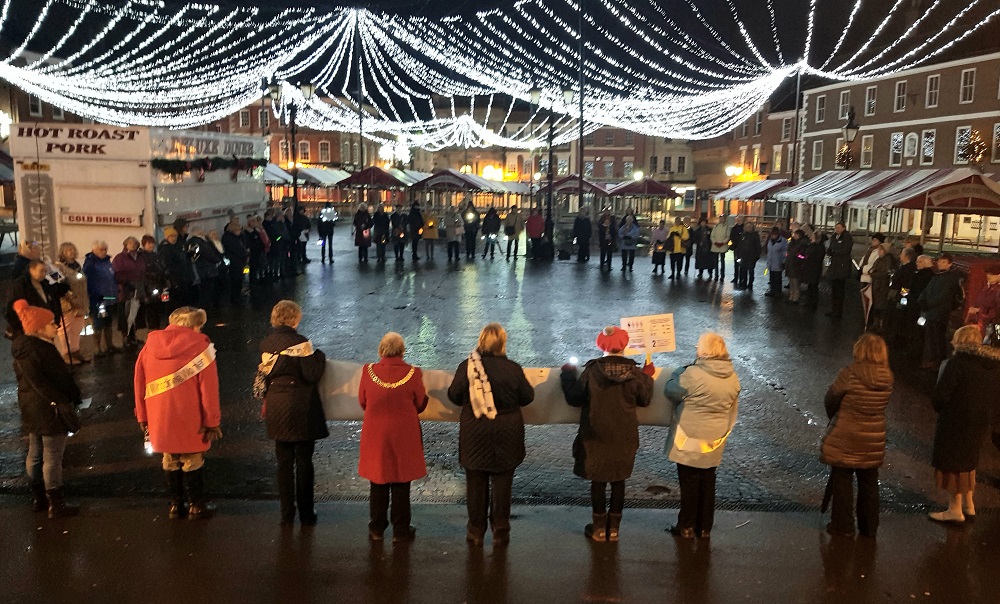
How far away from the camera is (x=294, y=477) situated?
6.10m

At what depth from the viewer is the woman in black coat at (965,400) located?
5.98 m

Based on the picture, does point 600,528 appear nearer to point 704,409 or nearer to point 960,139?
point 704,409

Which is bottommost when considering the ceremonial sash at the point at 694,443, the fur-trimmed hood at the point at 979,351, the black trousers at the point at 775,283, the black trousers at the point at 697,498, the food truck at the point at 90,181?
the black trousers at the point at 697,498

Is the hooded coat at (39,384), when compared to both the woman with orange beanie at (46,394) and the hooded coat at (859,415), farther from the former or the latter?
the hooded coat at (859,415)

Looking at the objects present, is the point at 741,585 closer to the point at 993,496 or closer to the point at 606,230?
the point at 993,496

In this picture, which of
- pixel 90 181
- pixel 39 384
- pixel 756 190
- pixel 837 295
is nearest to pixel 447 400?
pixel 39 384

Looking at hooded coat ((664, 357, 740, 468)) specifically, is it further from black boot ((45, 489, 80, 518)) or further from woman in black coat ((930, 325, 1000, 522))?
black boot ((45, 489, 80, 518))

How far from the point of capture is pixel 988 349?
19.8ft

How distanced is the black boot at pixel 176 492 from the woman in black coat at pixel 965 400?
541 centimetres

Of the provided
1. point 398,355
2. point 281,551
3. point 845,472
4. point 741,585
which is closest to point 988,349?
point 845,472

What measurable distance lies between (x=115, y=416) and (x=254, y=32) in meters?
21.5

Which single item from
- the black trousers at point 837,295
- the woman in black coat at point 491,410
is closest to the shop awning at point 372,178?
the black trousers at point 837,295

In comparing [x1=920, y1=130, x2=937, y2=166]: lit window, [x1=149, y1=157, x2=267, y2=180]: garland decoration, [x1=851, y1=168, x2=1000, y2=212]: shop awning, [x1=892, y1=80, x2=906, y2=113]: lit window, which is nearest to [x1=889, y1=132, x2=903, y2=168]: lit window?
[x1=892, y1=80, x2=906, y2=113]: lit window

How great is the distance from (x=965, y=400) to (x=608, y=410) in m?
2.62
